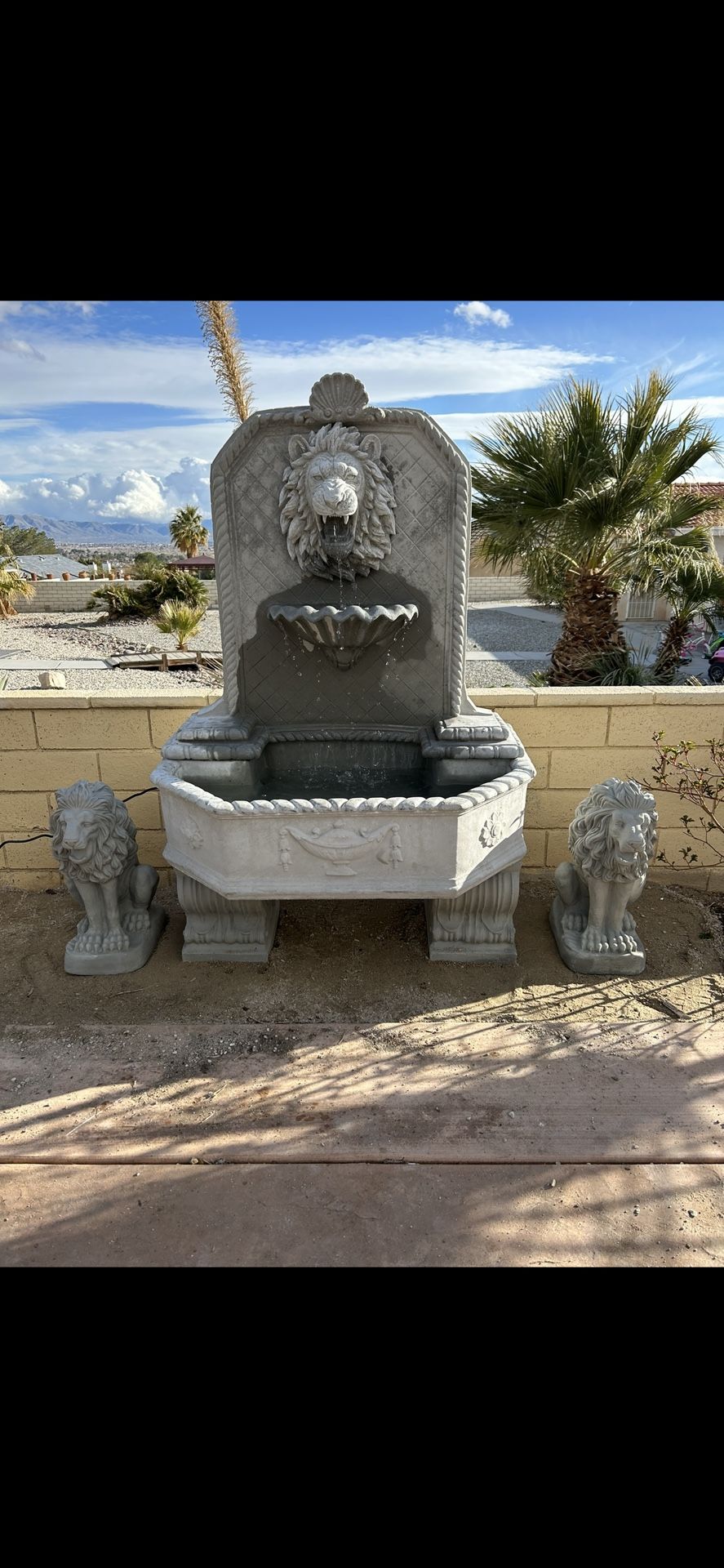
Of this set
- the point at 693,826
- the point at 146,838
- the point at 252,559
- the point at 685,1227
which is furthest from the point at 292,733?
the point at 685,1227

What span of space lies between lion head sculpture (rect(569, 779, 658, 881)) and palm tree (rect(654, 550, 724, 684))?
3.57m

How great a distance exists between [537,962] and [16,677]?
1082cm

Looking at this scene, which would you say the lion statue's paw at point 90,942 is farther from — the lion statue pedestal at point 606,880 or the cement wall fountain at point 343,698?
the lion statue pedestal at point 606,880

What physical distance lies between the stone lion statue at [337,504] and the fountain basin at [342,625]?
0.21 m

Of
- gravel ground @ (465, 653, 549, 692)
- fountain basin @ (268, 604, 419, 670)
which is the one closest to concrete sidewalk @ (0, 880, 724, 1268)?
fountain basin @ (268, 604, 419, 670)

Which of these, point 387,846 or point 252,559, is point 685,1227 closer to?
point 387,846

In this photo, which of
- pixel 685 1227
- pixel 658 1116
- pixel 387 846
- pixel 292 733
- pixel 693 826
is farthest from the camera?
pixel 693 826

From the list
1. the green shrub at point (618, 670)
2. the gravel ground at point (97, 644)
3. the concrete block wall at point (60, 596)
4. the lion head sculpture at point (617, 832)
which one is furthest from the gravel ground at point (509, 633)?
the concrete block wall at point (60, 596)

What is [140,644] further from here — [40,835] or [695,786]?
[695,786]

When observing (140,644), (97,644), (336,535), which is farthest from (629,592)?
(97,644)

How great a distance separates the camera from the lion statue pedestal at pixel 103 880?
316cm

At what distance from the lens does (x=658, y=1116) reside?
2.48 m

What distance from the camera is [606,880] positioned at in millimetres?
3168

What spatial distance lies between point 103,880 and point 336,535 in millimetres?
1854
